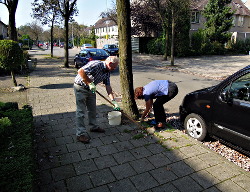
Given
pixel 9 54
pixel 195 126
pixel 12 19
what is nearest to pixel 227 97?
pixel 195 126

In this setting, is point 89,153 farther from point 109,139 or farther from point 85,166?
point 109,139

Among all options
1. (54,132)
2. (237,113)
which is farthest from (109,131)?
(237,113)

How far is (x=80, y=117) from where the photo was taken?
163 inches

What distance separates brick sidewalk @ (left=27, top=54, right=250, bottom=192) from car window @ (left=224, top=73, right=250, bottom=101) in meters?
1.16

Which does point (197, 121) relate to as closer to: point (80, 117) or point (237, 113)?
point (237, 113)

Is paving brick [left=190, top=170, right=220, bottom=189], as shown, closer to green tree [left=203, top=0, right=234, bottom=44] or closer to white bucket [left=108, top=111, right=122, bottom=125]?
white bucket [left=108, top=111, right=122, bottom=125]

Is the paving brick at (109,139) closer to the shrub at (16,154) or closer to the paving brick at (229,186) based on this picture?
the shrub at (16,154)

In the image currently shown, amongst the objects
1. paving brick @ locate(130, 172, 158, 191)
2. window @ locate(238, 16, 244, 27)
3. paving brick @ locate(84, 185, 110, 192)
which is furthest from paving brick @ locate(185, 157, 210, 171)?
window @ locate(238, 16, 244, 27)

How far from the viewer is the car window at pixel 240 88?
12.0 ft

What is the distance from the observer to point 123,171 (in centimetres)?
326

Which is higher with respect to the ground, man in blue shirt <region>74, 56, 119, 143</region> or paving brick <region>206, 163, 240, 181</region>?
man in blue shirt <region>74, 56, 119, 143</region>

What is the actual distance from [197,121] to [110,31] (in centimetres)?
5702

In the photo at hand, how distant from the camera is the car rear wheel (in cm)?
427

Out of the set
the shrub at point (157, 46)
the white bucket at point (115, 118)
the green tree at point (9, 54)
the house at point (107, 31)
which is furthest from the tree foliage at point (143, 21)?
the white bucket at point (115, 118)
